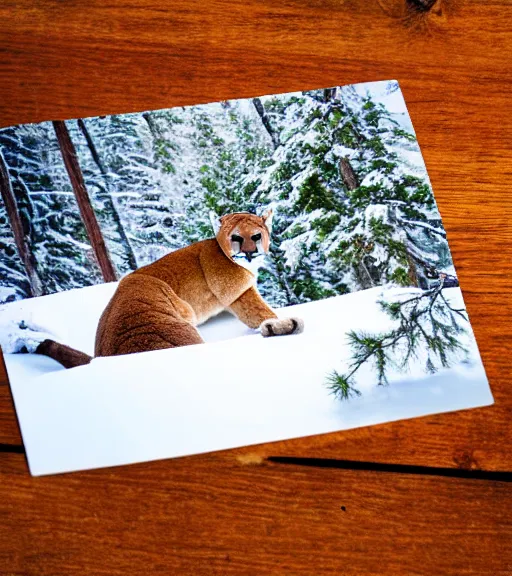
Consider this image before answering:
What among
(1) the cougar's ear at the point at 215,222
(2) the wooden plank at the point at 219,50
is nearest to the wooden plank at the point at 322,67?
(2) the wooden plank at the point at 219,50

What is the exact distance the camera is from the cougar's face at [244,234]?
0.69 m

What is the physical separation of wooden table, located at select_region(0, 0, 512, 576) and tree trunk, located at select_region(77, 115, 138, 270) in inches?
0.9

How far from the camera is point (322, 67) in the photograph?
2.45ft

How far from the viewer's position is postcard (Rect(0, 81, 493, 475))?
0.62m

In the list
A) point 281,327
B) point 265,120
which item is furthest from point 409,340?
point 265,120

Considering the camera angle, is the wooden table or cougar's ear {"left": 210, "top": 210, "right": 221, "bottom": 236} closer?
the wooden table

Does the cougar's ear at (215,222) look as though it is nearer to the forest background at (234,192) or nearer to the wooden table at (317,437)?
the forest background at (234,192)

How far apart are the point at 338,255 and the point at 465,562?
0.25m

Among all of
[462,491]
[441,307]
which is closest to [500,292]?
[441,307]

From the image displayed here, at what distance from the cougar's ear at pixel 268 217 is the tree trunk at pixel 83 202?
130mm

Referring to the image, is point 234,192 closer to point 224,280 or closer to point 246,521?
point 224,280

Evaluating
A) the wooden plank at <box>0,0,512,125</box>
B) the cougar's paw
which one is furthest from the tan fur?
the wooden plank at <box>0,0,512,125</box>

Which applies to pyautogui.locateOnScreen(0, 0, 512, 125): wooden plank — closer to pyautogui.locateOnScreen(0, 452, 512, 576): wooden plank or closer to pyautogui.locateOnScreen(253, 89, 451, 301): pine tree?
pyautogui.locateOnScreen(253, 89, 451, 301): pine tree

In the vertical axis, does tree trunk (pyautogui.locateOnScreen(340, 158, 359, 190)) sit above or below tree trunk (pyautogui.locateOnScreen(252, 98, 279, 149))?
below
